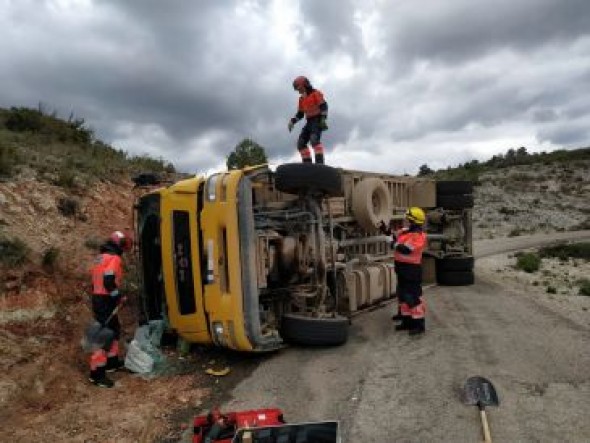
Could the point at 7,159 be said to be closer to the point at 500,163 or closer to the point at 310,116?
the point at 310,116

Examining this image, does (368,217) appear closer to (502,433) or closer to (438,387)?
(438,387)

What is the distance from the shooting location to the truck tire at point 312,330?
6445mm

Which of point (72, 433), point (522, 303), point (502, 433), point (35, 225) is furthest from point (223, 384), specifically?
point (522, 303)

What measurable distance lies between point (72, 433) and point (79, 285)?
10.8 ft

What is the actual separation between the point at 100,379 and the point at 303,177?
2.85 metres

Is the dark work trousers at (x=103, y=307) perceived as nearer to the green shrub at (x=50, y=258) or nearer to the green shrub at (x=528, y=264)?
the green shrub at (x=50, y=258)

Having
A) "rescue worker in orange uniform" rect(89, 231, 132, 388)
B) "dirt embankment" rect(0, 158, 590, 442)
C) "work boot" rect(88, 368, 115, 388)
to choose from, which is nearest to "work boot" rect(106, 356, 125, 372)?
"rescue worker in orange uniform" rect(89, 231, 132, 388)

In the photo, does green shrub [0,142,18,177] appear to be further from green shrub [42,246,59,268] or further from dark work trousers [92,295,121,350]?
dark work trousers [92,295,121,350]

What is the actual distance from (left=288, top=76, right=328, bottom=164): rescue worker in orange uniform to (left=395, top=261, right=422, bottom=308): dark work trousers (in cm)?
217

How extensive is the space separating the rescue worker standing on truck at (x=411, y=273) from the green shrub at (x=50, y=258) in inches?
168

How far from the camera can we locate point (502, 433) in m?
4.19

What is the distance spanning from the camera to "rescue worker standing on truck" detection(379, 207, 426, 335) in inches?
277

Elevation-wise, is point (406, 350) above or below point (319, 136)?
below

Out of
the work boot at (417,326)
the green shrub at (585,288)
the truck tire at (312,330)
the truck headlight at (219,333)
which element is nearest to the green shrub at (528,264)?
the green shrub at (585,288)
